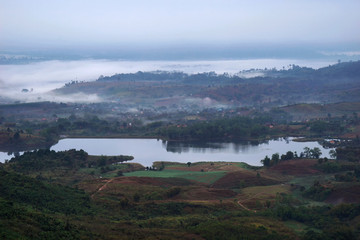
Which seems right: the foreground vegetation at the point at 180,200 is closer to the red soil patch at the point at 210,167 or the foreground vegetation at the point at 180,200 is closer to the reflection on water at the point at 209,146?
the red soil patch at the point at 210,167

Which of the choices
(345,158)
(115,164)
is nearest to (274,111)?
(345,158)

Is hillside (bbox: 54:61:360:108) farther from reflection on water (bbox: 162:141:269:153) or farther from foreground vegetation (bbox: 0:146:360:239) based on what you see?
foreground vegetation (bbox: 0:146:360:239)

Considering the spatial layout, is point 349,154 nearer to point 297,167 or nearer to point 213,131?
point 297,167

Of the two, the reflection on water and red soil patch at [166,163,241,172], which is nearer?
red soil patch at [166,163,241,172]

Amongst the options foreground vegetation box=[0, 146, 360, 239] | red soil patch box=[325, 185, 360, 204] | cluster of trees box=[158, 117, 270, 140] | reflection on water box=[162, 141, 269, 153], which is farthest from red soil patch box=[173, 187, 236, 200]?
cluster of trees box=[158, 117, 270, 140]

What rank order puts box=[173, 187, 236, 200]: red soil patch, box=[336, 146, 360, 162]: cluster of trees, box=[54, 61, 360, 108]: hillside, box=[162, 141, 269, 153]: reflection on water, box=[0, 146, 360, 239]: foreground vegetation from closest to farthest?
box=[0, 146, 360, 239]: foreground vegetation, box=[173, 187, 236, 200]: red soil patch, box=[336, 146, 360, 162]: cluster of trees, box=[162, 141, 269, 153]: reflection on water, box=[54, 61, 360, 108]: hillside

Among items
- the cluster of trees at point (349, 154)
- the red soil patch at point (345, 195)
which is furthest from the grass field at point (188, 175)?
the cluster of trees at point (349, 154)

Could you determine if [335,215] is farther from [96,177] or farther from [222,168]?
[96,177]
